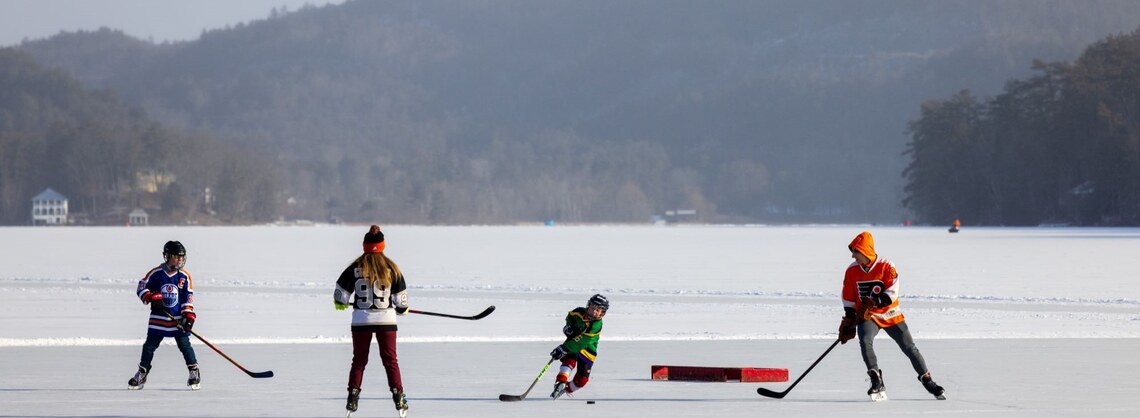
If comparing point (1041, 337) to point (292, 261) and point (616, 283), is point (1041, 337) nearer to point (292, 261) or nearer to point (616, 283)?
point (616, 283)

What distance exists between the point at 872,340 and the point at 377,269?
403 centimetres

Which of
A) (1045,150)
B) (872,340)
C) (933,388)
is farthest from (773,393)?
(1045,150)

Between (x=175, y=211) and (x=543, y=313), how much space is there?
17993 centimetres

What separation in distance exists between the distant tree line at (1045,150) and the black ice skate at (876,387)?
10520cm

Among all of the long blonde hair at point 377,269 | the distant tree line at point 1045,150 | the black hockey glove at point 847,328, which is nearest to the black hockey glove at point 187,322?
the long blonde hair at point 377,269

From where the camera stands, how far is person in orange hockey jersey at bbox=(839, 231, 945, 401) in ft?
39.7

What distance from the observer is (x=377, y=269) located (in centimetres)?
1080

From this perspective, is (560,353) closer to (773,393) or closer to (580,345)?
(580,345)

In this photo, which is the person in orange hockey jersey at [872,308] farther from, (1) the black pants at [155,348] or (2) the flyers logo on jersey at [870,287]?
(1) the black pants at [155,348]

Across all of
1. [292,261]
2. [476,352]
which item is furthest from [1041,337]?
[292,261]

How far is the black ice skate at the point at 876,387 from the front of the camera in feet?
39.5

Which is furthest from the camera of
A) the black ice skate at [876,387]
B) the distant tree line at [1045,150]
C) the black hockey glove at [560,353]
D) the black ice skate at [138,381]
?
the distant tree line at [1045,150]

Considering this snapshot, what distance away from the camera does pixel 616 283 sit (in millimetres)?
33125

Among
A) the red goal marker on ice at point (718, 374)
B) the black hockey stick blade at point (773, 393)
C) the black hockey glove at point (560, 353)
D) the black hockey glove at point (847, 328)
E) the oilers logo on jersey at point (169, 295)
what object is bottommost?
the black hockey stick blade at point (773, 393)
